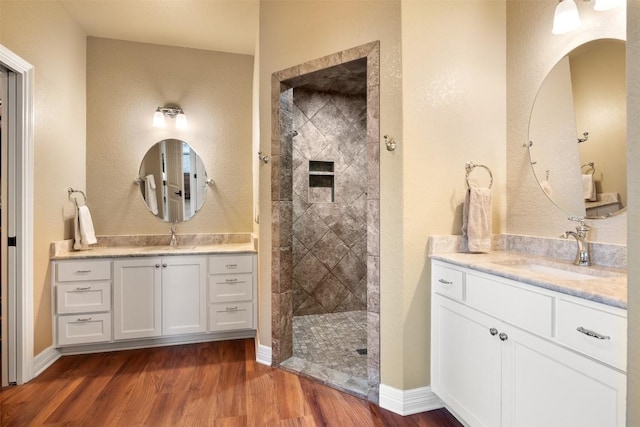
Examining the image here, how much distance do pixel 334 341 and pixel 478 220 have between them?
167cm

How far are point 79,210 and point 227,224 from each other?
1.27 m

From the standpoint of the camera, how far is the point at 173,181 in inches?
130

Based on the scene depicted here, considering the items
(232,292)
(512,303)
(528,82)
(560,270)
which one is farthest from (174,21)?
(560,270)

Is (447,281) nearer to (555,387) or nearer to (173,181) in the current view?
(555,387)

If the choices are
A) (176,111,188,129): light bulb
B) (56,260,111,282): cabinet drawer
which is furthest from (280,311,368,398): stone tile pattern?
(176,111,188,129): light bulb

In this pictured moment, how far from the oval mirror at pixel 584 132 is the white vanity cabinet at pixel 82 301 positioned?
10.7 feet

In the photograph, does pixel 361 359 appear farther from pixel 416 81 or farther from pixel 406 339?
pixel 416 81

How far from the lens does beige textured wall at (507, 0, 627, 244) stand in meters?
1.78

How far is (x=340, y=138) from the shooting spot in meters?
3.61

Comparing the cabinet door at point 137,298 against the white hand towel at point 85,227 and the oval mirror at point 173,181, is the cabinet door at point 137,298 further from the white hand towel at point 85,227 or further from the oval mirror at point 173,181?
the oval mirror at point 173,181

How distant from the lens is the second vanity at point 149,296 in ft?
8.56

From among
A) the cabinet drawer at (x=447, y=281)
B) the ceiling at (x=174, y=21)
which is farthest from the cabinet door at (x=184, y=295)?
the ceiling at (x=174, y=21)

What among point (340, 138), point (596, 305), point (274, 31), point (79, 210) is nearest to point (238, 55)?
point (274, 31)

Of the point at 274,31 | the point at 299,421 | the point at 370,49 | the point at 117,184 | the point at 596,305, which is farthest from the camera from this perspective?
the point at 117,184
